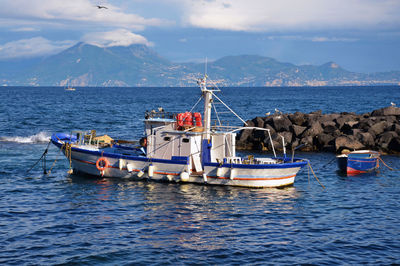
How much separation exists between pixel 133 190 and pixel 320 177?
45.1 feet

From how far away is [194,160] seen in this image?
3030 centimetres

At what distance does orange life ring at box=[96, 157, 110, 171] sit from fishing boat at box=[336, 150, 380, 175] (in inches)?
689

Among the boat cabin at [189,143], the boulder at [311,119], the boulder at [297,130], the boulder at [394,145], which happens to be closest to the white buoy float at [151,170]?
the boat cabin at [189,143]

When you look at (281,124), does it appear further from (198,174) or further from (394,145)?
(198,174)

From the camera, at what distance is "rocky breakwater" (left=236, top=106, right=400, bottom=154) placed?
4238 cm

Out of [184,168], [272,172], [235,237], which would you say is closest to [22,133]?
[184,168]

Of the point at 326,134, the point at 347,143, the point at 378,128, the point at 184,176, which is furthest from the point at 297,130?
the point at 184,176

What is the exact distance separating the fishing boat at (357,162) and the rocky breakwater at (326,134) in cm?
539

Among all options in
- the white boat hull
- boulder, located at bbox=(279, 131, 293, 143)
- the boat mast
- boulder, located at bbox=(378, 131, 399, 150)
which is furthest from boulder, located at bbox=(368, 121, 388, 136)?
the boat mast

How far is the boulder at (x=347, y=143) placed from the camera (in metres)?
41.0

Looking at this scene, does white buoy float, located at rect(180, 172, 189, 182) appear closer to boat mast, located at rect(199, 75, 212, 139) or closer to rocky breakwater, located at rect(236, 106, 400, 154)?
boat mast, located at rect(199, 75, 212, 139)

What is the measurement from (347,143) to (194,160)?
17765mm

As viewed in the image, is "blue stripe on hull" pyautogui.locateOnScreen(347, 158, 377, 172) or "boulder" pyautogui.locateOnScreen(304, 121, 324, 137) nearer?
"blue stripe on hull" pyautogui.locateOnScreen(347, 158, 377, 172)

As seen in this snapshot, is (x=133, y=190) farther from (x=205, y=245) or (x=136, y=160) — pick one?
(x=205, y=245)
